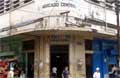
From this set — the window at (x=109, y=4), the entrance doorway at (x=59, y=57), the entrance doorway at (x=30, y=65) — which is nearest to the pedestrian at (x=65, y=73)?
the entrance doorway at (x=59, y=57)

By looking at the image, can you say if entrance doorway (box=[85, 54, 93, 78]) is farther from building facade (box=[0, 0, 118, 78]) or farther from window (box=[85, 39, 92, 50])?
window (box=[85, 39, 92, 50])

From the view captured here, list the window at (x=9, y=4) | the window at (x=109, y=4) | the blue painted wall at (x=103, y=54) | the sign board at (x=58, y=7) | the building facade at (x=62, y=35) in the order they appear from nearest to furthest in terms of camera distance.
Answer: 1. the building facade at (x=62, y=35)
2. the sign board at (x=58, y=7)
3. the blue painted wall at (x=103, y=54)
4. the window at (x=9, y=4)
5. the window at (x=109, y=4)

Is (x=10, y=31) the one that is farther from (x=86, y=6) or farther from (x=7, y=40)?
(x=86, y=6)

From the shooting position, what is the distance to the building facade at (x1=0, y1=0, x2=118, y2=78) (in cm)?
2516

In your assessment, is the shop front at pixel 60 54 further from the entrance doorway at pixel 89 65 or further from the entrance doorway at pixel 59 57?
the entrance doorway at pixel 89 65

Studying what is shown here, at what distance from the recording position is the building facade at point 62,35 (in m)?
25.2

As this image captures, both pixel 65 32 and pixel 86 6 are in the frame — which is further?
pixel 86 6

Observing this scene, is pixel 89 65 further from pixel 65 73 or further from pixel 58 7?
pixel 58 7

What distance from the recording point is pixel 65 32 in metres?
25.1

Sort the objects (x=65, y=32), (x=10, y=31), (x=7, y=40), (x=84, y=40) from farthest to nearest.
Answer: (x=7, y=40), (x=10, y=31), (x=84, y=40), (x=65, y=32)

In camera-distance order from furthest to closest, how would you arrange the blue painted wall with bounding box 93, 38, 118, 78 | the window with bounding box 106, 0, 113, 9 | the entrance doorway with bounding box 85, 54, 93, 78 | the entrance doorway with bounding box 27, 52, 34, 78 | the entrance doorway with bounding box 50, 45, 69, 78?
the window with bounding box 106, 0, 113, 9 → the blue painted wall with bounding box 93, 38, 118, 78 → the entrance doorway with bounding box 27, 52, 34, 78 → the entrance doorway with bounding box 85, 54, 93, 78 → the entrance doorway with bounding box 50, 45, 69, 78

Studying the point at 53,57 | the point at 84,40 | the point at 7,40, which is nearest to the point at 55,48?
the point at 53,57

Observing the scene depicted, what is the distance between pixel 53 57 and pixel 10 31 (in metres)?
5.35

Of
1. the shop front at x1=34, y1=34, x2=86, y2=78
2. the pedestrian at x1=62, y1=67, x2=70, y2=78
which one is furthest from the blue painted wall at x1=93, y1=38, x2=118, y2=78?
the pedestrian at x1=62, y1=67, x2=70, y2=78
